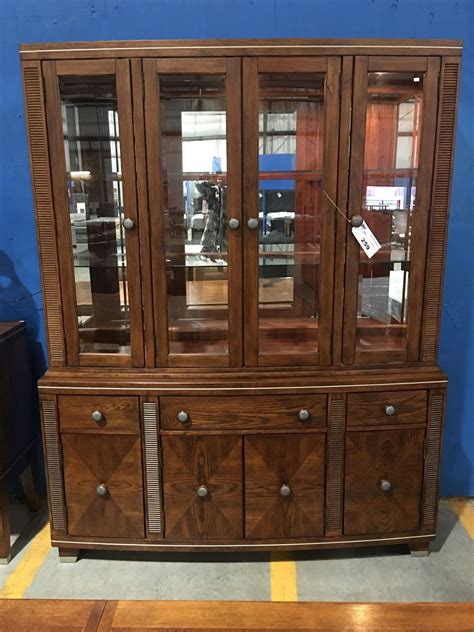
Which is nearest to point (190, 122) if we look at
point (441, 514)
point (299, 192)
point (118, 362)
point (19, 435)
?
point (299, 192)

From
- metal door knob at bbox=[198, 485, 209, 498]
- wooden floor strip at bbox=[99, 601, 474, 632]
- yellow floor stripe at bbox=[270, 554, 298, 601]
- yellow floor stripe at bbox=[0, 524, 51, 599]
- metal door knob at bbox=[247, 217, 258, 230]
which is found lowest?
yellow floor stripe at bbox=[0, 524, 51, 599]

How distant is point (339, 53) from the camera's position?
1949 mm

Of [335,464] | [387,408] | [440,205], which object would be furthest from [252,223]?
[335,464]

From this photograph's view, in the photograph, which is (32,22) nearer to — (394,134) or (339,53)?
(339,53)

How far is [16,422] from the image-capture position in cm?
244

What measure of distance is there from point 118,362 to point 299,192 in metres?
0.99

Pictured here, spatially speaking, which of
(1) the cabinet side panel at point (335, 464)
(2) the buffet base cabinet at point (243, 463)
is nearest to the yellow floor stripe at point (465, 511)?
(2) the buffet base cabinet at point (243, 463)

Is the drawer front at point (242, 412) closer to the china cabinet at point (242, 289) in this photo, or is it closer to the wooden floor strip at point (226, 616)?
the china cabinet at point (242, 289)

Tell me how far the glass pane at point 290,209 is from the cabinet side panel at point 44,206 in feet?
2.63

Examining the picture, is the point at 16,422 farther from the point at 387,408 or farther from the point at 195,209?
the point at 387,408

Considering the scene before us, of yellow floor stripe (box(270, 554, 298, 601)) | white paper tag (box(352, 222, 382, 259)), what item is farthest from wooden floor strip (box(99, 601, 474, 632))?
white paper tag (box(352, 222, 382, 259))

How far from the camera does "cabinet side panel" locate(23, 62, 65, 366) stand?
6.56ft

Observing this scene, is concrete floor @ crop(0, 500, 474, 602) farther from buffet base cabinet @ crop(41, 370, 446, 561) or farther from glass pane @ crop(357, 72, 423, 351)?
glass pane @ crop(357, 72, 423, 351)

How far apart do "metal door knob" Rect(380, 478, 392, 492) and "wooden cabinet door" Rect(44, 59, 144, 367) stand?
3.61 feet
